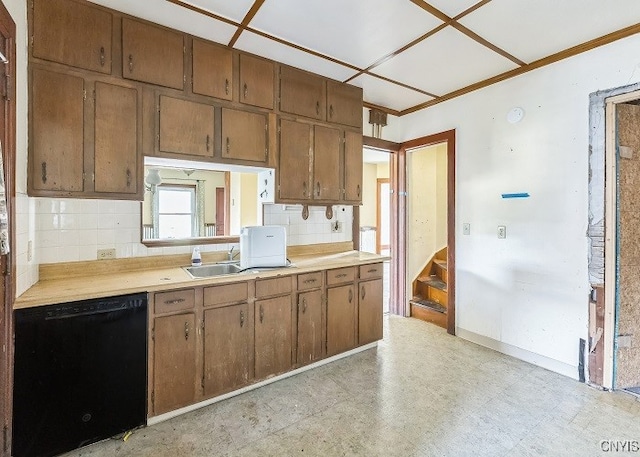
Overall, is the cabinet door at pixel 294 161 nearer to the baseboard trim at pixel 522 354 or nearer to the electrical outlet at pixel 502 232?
the electrical outlet at pixel 502 232

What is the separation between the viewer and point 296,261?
9.39ft

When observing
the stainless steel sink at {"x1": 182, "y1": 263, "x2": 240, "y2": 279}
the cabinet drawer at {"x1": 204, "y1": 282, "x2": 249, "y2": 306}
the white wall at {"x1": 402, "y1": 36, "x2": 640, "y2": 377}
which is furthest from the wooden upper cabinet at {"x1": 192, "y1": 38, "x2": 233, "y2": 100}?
the white wall at {"x1": 402, "y1": 36, "x2": 640, "y2": 377}

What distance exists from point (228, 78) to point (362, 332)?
2.50m

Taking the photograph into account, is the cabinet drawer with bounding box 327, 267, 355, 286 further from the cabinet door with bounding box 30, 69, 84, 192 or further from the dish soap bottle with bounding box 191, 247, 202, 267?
the cabinet door with bounding box 30, 69, 84, 192

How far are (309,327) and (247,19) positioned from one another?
234cm

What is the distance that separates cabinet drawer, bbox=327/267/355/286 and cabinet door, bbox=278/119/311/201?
0.74 meters

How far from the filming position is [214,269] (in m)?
2.54

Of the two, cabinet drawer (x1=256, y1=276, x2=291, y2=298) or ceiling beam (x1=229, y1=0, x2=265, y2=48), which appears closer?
ceiling beam (x1=229, y1=0, x2=265, y2=48)

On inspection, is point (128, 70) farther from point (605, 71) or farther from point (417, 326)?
point (417, 326)

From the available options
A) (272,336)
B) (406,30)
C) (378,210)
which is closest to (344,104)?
(406,30)

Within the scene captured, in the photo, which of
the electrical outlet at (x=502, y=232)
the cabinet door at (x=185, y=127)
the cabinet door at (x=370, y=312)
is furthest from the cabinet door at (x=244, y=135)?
the electrical outlet at (x=502, y=232)

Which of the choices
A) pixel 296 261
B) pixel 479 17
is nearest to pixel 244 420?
pixel 296 261

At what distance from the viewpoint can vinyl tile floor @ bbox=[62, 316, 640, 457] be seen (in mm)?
1725

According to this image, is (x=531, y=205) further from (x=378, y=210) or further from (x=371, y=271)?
(x=378, y=210)
